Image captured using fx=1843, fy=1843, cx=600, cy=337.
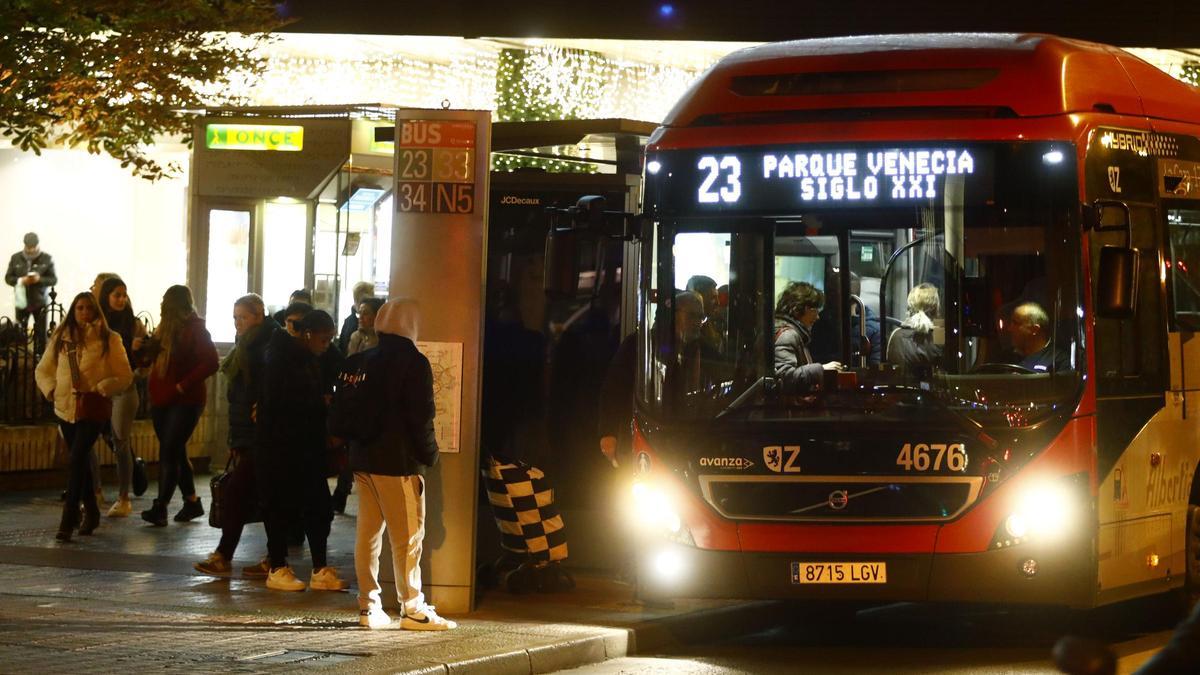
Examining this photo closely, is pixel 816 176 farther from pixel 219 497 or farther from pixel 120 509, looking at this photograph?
pixel 120 509

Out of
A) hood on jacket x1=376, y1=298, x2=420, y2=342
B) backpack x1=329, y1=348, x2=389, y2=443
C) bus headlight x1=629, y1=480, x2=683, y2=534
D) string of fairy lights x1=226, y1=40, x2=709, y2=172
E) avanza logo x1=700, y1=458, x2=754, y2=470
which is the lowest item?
bus headlight x1=629, y1=480, x2=683, y2=534

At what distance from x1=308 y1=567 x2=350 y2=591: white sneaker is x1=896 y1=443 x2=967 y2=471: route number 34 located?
4.03 m

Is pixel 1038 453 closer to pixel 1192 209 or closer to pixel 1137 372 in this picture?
pixel 1137 372

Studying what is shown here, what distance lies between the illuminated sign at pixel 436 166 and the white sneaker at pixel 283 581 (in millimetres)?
2531

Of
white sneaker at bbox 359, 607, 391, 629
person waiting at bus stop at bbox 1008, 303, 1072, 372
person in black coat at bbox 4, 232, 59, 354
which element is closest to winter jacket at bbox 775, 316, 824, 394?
person waiting at bus stop at bbox 1008, 303, 1072, 372

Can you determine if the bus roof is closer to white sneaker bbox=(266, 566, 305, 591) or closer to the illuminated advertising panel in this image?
the illuminated advertising panel

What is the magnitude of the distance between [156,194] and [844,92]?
22448 millimetres

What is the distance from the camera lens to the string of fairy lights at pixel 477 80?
26.0 metres

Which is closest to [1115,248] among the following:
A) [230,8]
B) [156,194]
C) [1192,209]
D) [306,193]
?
[1192,209]

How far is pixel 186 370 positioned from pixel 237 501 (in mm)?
2861

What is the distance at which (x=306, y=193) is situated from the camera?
22.4m

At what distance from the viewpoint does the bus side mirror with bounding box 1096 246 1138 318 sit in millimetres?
9484

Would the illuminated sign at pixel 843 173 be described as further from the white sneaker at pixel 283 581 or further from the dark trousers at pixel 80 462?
the dark trousers at pixel 80 462

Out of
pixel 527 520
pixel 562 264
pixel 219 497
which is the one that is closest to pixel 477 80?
pixel 219 497
